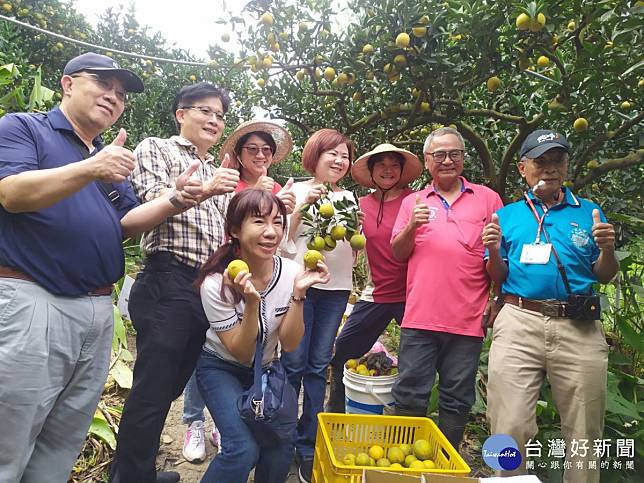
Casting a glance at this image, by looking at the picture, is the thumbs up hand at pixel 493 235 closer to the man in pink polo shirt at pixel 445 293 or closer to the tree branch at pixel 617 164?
the man in pink polo shirt at pixel 445 293

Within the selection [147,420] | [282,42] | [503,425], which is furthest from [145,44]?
[503,425]

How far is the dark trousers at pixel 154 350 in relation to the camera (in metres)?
1.80

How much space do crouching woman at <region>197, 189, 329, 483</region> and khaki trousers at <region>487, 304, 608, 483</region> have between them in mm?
895

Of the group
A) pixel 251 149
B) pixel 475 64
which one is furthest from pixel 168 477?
pixel 475 64

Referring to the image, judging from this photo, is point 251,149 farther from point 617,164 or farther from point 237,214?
point 617,164

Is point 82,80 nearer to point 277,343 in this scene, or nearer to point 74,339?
point 74,339

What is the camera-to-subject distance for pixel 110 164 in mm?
1351

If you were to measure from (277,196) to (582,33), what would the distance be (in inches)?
62.6

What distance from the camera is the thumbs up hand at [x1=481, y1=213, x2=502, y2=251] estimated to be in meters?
1.98

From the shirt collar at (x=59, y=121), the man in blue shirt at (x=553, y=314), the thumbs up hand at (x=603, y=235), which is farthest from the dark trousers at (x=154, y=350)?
the thumbs up hand at (x=603, y=235)

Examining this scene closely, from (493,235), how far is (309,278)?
825mm

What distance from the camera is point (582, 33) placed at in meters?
2.13

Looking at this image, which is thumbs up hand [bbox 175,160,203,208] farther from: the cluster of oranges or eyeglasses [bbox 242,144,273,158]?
the cluster of oranges
